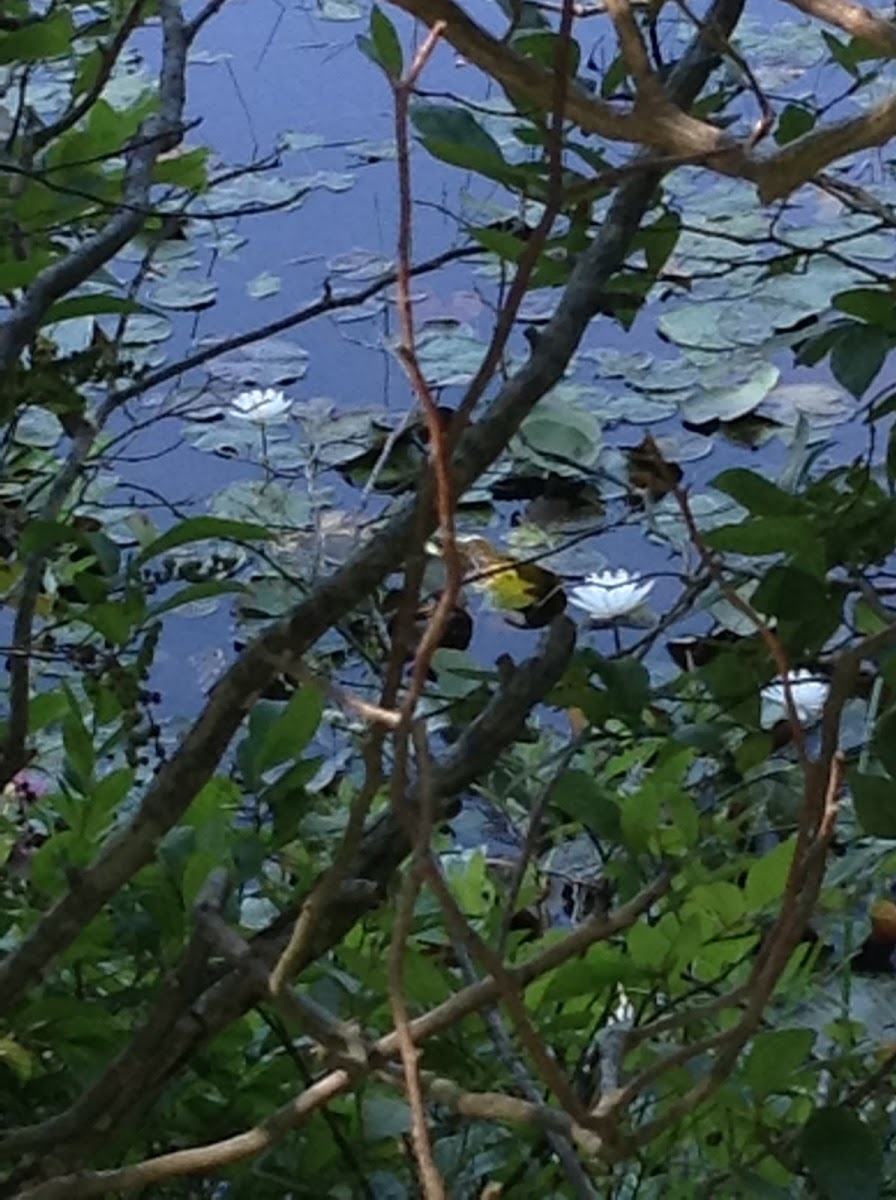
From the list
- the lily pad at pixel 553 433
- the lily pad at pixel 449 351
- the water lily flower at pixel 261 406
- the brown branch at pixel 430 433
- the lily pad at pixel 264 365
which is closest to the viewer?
the brown branch at pixel 430 433

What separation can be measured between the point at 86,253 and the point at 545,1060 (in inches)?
21.5

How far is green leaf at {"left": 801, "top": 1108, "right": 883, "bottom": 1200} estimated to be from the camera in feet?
2.33

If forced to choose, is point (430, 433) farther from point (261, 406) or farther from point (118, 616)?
point (261, 406)

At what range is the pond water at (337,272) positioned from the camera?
7.52ft

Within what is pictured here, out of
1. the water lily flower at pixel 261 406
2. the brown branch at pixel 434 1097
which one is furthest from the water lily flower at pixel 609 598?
the brown branch at pixel 434 1097

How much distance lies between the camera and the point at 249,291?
2758 mm

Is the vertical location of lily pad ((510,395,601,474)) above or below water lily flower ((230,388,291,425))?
below

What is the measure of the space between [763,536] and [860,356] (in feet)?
0.31

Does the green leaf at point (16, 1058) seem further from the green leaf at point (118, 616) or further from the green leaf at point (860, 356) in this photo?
the green leaf at point (860, 356)

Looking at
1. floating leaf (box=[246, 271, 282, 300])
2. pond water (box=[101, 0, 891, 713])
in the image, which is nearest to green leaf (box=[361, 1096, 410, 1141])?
pond water (box=[101, 0, 891, 713])

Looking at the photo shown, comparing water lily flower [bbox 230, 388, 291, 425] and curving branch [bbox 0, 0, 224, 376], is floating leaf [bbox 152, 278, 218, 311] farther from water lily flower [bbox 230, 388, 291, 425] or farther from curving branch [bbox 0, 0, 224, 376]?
curving branch [bbox 0, 0, 224, 376]

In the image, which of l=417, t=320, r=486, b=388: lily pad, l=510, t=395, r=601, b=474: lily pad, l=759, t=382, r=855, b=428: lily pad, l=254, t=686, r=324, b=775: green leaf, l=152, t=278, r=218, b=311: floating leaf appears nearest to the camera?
l=254, t=686, r=324, b=775: green leaf

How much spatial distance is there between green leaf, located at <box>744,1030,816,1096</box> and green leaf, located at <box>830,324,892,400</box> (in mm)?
257

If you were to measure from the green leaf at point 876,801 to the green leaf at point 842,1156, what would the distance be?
11cm
